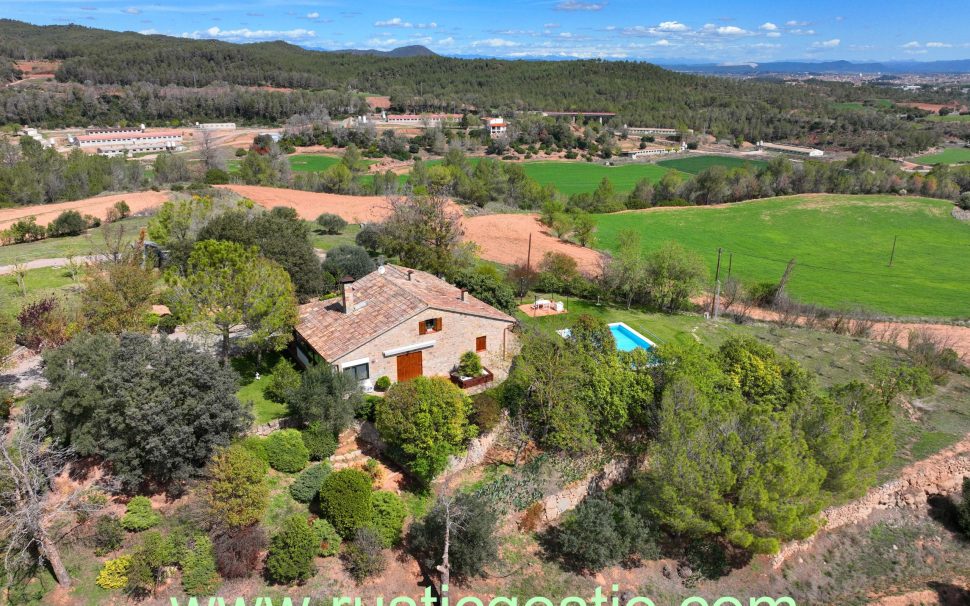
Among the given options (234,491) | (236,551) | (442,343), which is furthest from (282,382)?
(236,551)

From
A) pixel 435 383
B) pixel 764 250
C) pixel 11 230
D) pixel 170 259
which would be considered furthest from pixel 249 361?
pixel 764 250

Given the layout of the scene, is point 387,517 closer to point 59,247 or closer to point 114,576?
point 114,576

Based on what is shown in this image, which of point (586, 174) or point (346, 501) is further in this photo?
point (586, 174)

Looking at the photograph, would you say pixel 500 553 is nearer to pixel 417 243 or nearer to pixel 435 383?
pixel 435 383

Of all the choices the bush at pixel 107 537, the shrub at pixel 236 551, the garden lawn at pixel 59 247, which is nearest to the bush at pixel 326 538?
the shrub at pixel 236 551

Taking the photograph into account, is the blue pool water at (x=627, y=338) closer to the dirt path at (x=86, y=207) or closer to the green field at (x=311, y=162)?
the dirt path at (x=86, y=207)

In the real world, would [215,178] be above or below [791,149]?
above
